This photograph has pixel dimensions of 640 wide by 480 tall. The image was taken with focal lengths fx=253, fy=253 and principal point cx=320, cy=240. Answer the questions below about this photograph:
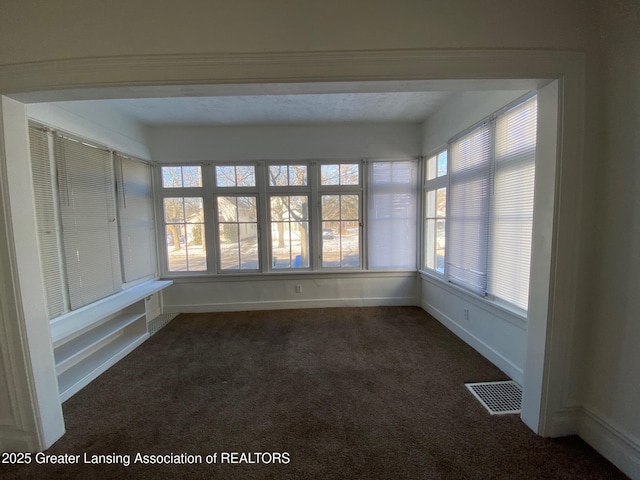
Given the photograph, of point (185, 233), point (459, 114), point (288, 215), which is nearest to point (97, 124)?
point (185, 233)

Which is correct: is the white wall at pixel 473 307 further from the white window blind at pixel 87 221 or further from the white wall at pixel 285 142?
the white window blind at pixel 87 221

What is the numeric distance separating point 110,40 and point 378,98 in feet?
8.12

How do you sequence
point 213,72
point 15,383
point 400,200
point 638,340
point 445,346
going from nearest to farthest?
point 638,340 → point 213,72 → point 15,383 → point 445,346 → point 400,200

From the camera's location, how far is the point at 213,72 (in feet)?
4.69

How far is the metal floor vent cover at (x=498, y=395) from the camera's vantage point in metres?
1.86

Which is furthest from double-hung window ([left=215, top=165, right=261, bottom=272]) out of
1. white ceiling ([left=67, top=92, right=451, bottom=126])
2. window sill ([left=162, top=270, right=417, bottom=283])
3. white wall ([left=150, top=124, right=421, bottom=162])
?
white ceiling ([left=67, top=92, right=451, bottom=126])

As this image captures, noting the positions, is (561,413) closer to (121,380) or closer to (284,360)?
(284,360)

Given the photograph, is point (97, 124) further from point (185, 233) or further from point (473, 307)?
point (473, 307)

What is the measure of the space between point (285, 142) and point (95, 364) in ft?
11.4

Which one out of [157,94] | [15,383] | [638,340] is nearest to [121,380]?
[15,383]

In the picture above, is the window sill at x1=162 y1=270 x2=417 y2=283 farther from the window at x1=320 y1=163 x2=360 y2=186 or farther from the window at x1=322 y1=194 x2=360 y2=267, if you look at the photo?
the window at x1=320 y1=163 x2=360 y2=186

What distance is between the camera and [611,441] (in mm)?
1440

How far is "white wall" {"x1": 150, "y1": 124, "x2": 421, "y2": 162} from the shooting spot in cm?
382

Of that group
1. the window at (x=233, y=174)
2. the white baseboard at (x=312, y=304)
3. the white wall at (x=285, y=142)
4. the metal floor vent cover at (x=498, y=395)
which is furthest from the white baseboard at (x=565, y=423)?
the window at (x=233, y=174)
